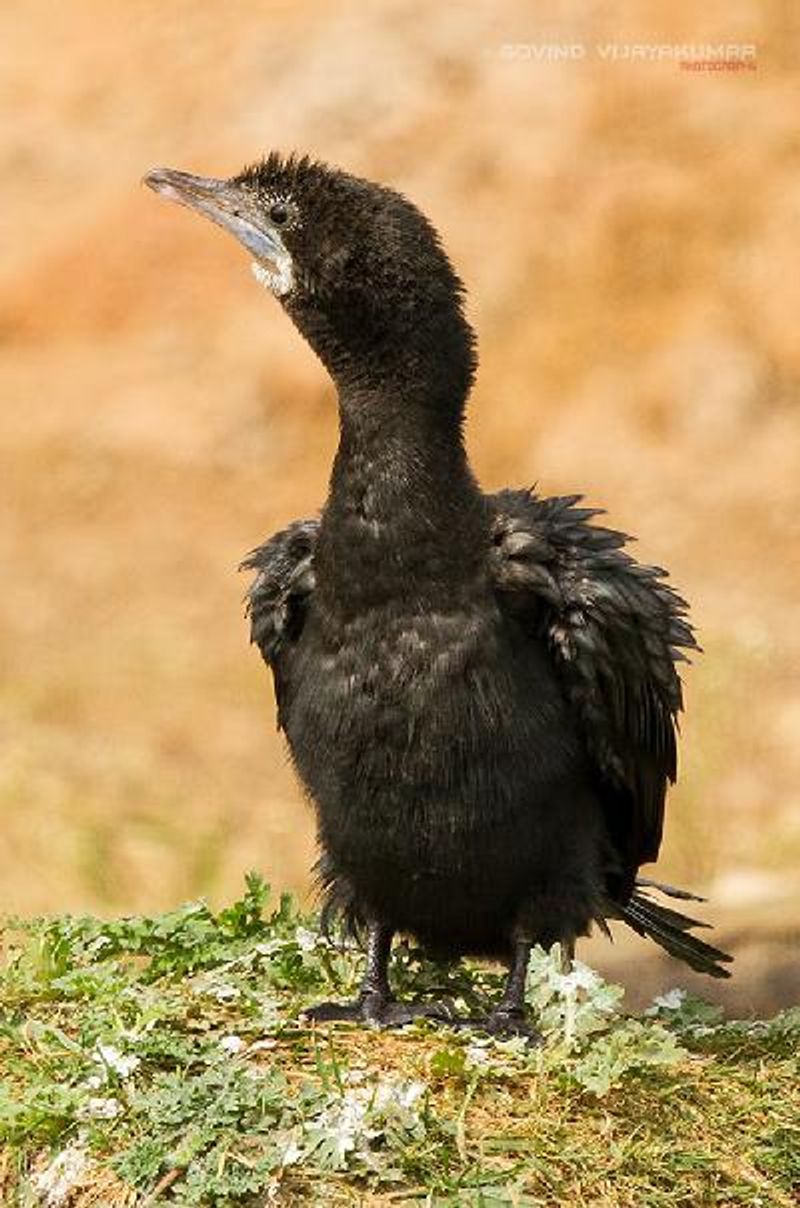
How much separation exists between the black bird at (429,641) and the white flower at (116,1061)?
64 centimetres

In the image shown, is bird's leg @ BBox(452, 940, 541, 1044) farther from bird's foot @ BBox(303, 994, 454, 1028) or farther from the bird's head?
the bird's head

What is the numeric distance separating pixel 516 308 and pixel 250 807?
3.95 meters

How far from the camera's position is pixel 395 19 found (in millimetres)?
14445

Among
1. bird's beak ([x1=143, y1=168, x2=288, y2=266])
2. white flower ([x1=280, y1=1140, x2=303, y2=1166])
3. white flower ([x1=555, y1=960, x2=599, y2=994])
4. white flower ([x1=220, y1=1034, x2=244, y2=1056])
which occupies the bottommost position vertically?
white flower ([x1=280, y1=1140, x2=303, y2=1166])

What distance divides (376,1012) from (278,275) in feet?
6.38

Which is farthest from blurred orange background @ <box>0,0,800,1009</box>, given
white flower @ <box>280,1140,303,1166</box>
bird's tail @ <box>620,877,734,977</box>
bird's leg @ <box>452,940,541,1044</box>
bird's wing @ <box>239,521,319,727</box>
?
white flower @ <box>280,1140,303,1166</box>

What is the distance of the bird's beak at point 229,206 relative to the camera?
6.24 m

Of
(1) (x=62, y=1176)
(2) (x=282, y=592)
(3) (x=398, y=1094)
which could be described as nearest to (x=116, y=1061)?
(1) (x=62, y=1176)

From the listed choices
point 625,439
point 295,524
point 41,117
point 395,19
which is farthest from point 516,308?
point 295,524

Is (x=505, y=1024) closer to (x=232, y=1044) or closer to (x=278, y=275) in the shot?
(x=232, y=1044)

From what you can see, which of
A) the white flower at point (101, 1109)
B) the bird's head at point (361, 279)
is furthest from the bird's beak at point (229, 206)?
the white flower at point (101, 1109)

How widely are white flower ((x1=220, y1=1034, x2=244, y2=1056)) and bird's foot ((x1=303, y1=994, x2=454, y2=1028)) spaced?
0.26m

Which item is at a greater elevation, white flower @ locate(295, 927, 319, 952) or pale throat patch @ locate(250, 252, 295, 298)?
pale throat patch @ locate(250, 252, 295, 298)

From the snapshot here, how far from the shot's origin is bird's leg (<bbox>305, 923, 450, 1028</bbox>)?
20.4 feet
